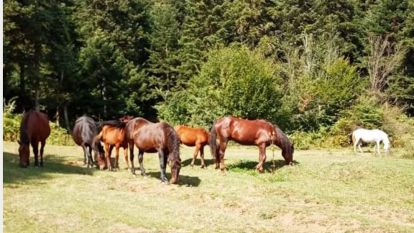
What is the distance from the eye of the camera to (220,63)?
34594mm

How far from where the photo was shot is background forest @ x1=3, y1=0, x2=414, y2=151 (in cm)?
3275

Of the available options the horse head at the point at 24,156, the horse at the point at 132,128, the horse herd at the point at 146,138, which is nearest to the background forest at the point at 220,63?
the horse herd at the point at 146,138

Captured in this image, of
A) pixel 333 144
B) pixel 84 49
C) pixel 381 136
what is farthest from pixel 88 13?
pixel 381 136

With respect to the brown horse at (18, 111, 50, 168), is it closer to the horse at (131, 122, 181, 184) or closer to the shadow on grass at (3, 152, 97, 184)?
the shadow on grass at (3, 152, 97, 184)

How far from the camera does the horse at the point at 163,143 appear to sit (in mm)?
15336

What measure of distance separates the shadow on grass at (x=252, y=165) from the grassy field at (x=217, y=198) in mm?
A: 41

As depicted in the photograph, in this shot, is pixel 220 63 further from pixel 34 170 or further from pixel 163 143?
pixel 34 170

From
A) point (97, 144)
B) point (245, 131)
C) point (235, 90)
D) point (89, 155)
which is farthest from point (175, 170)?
point (235, 90)

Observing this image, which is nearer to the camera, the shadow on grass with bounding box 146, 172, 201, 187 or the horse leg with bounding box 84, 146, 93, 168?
the shadow on grass with bounding box 146, 172, 201, 187

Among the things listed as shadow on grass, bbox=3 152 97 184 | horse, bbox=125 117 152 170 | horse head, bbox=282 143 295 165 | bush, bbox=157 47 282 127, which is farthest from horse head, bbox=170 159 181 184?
bush, bbox=157 47 282 127

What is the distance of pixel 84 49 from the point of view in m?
42.2

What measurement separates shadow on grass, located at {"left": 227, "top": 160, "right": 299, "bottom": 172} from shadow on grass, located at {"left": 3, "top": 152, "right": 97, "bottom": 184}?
494 centimetres

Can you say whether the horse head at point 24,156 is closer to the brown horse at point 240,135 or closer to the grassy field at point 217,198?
the grassy field at point 217,198

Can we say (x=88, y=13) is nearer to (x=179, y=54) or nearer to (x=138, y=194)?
(x=179, y=54)
